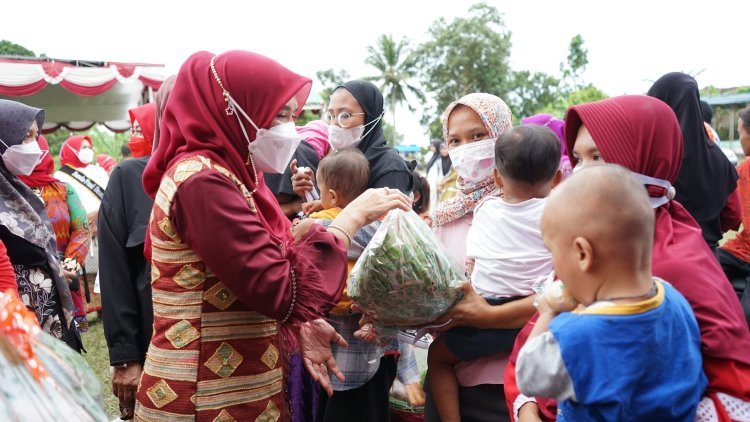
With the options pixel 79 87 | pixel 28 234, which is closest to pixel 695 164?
pixel 28 234

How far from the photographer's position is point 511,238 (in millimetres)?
2297

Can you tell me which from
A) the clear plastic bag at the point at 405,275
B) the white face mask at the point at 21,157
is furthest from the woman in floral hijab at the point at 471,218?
the white face mask at the point at 21,157

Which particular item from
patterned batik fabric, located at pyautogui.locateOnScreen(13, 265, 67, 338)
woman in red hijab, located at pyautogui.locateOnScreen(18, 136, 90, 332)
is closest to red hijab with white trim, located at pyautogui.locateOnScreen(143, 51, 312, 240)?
patterned batik fabric, located at pyautogui.locateOnScreen(13, 265, 67, 338)

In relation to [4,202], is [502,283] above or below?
above

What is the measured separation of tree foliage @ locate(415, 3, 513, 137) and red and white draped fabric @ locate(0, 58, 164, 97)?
98.8 ft

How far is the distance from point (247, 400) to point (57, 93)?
1338cm

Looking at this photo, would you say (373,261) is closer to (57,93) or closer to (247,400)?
(247,400)

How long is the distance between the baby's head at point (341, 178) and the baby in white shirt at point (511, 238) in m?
0.66

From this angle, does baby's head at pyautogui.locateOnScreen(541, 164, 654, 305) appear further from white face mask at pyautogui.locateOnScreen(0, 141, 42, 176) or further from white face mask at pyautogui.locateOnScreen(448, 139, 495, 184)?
white face mask at pyautogui.locateOnScreen(0, 141, 42, 176)

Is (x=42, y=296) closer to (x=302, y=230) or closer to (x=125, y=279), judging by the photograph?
(x=125, y=279)

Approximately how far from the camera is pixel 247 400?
78.3 inches

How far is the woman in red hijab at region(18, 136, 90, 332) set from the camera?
4383 mm

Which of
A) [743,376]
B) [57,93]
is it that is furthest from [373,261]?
[57,93]

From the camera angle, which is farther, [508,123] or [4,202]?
[4,202]
